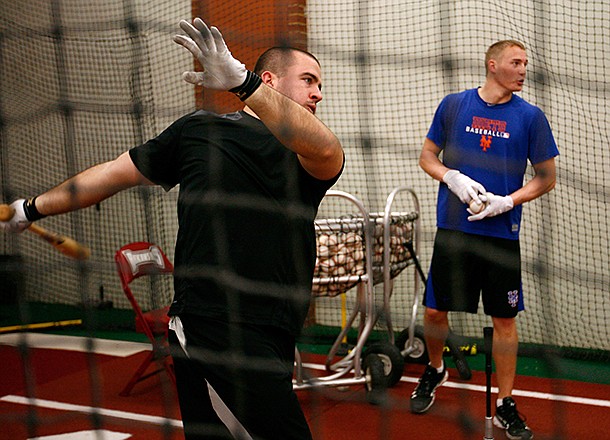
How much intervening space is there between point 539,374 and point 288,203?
2576mm

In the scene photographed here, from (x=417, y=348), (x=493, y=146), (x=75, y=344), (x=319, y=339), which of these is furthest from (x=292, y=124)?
(x=75, y=344)

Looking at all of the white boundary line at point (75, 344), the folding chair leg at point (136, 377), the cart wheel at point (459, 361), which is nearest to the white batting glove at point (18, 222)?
the folding chair leg at point (136, 377)

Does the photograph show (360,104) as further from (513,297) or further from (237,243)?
(237,243)

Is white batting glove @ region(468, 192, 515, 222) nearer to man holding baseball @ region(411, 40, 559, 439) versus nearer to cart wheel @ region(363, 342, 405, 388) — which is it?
man holding baseball @ region(411, 40, 559, 439)

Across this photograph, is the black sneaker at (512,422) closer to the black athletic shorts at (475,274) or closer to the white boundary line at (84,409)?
the black athletic shorts at (475,274)

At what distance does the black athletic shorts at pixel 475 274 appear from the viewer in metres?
3.00

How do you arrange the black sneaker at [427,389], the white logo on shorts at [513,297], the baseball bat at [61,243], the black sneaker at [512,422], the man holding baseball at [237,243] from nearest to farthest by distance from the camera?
the man holding baseball at [237,243], the baseball bat at [61,243], the black sneaker at [512,422], the white logo on shorts at [513,297], the black sneaker at [427,389]

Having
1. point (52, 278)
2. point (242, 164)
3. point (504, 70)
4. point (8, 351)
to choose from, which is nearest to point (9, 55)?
point (52, 278)

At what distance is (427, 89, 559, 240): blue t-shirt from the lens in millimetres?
2953

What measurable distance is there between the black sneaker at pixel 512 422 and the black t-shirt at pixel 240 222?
138 cm

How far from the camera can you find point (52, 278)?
19.3ft

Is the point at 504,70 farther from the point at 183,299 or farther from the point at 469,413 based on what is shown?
the point at 183,299

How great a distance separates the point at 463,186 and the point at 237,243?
1.36 metres

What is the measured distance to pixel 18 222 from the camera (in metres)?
1.91
